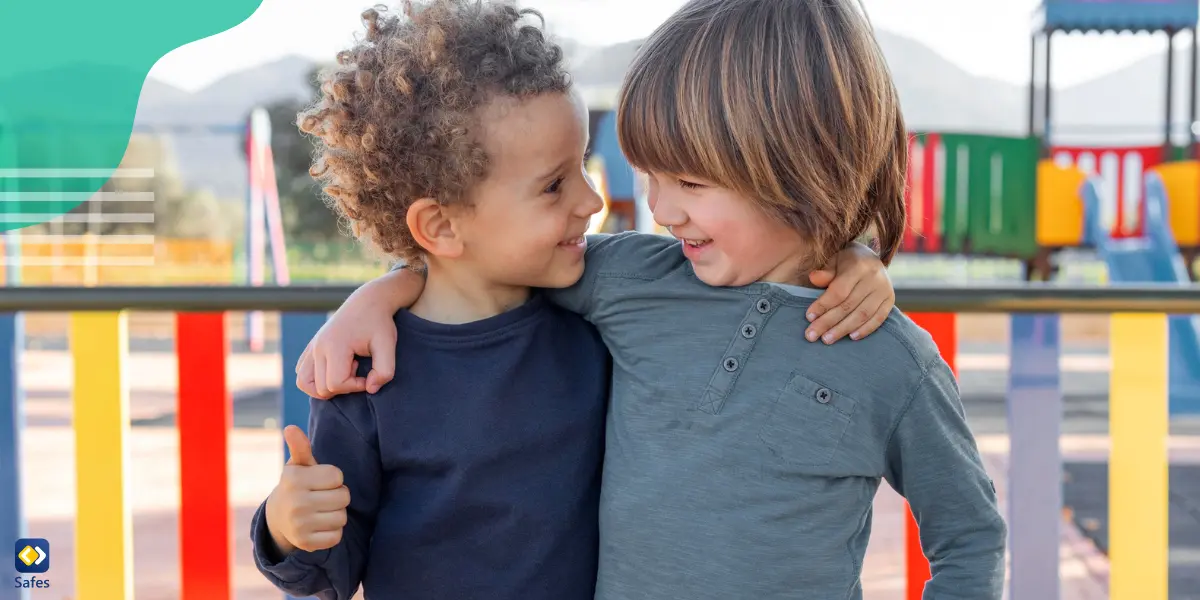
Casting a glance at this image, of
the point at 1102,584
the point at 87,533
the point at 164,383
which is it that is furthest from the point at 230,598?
the point at 164,383

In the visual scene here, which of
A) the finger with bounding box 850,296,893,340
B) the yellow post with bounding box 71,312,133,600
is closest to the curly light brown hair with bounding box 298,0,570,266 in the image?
the finger with bounding box 850,296,893,340

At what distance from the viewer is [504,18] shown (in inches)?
51.8

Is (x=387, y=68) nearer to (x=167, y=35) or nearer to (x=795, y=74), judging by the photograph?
(x=795, y=74)

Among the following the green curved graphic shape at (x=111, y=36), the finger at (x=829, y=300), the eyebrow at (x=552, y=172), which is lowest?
the finger at (x=829, y=300)

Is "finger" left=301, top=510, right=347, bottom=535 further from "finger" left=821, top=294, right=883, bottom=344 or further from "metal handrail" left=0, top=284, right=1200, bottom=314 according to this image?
"metal handrail" left=0, top=284, right=1200, bottom=314

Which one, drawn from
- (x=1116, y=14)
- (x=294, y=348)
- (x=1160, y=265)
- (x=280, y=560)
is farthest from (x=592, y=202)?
(x=1116, y=14)

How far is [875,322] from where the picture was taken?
1.25 metres

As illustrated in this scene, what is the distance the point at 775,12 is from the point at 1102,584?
2449mm

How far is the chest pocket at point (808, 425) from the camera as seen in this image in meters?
1.21

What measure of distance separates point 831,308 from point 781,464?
191 millimetres

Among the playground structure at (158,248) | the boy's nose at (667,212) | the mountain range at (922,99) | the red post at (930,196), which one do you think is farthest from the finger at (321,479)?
the mountain range at (922,99)

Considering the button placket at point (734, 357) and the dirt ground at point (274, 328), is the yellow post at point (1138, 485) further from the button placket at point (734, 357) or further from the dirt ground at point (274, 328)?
the dirt ground at point (274, 328)

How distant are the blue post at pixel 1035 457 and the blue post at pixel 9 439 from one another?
1913 millimetres

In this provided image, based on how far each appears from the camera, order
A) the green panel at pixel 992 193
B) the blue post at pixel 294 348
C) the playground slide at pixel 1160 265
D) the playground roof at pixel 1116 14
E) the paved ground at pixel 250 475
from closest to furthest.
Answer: the blue post at pixel 294 348 → the paved ground at pixel 250 475 → the playground slide at pixel 1160 265 → the green panel at pixel 992 193 → the playground roof at pixel 1116 14
